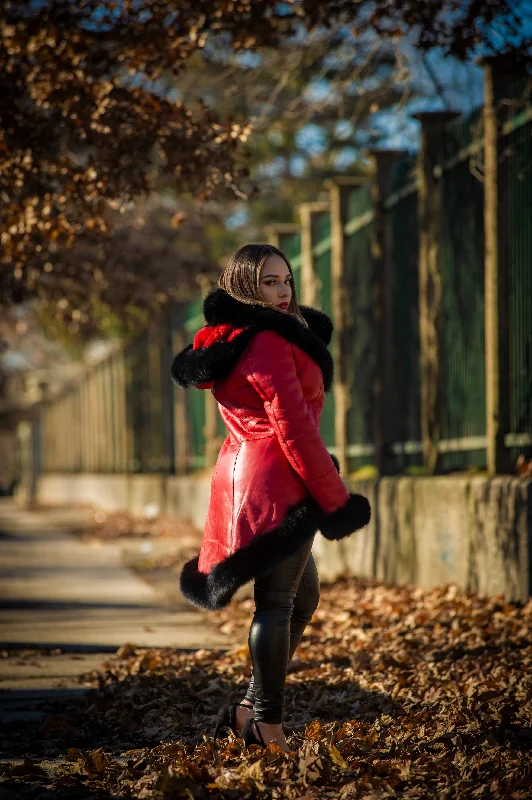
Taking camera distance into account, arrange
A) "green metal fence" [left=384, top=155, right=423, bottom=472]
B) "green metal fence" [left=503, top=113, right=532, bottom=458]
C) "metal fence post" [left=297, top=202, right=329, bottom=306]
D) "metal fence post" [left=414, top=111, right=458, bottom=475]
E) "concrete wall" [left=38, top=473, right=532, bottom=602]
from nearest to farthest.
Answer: "concrete wall" [left=38, top=473, right=532, bottom=602] → "green metal fence" [left=503, top=113, right=532, bottom=458] → "metal fence post" [left=414, top=111, right=458, bottom=475] → "green metal fence" [left=384, top=155, right=423, bottom=472] → "metal fence post" [left=297, top=202, right=329, bottom=306]

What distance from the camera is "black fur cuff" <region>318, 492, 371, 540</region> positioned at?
14.4ft

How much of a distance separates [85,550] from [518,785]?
36.3 feet

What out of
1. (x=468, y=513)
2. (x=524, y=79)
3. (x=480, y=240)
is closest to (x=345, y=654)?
(x=468, y=513)

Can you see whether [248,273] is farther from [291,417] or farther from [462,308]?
[462,308]

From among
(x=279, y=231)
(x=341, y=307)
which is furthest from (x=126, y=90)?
(x=279, y=231)

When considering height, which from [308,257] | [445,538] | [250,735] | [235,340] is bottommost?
[250,735]

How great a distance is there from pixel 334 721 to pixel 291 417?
1.49 metres

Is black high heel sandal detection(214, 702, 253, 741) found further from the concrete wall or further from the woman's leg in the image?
the concrete wall

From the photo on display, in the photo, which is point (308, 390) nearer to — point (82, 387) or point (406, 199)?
point (406, 199)

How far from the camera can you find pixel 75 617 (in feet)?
28.1

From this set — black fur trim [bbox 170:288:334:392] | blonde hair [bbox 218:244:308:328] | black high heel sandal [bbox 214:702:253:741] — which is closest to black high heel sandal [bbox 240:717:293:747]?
black high heel sandal [bbox 214:702:253:741]

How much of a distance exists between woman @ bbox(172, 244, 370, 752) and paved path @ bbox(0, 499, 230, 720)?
6.19 feet

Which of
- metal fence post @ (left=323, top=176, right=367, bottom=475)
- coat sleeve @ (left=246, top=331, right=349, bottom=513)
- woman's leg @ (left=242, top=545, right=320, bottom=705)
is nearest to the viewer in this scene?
coat sleeve @ (left=246, top=331, right=349, bottom=513)

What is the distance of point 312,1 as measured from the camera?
8.47m
